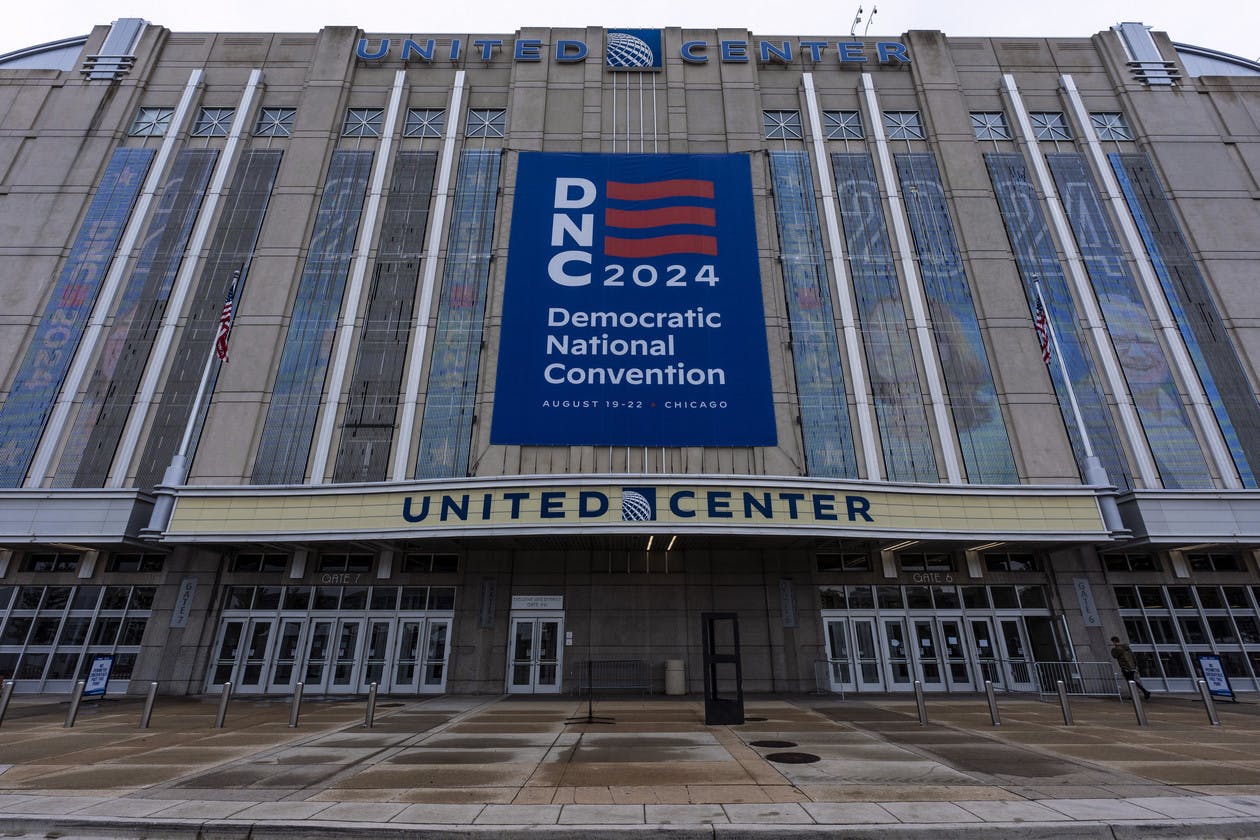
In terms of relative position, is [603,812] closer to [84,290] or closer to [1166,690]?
[1166,690]

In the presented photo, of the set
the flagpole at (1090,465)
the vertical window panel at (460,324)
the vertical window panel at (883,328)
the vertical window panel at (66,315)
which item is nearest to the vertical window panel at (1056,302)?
the flagpole at (1090,465)

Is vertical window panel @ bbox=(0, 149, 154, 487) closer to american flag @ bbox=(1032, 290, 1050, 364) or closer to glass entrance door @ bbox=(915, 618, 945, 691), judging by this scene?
glass entrance door @ bbox=(915, 618, 945, 691)

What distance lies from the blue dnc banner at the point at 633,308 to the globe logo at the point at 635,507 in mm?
3540

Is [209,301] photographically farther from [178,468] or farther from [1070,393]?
[1070,393]

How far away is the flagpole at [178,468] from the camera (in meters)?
21.0

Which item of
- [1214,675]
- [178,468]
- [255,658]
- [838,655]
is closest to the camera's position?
[1214,675]

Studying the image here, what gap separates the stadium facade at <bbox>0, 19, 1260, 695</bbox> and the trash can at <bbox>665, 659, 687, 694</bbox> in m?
0.65

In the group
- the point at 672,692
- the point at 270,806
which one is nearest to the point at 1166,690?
the point at 672,692

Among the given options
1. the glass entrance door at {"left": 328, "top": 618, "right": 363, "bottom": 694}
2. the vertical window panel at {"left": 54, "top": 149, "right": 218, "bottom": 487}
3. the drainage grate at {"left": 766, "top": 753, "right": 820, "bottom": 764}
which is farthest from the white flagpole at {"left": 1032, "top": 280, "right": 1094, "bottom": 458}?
the vertical window panel at {"left": 54, "top": 149, "right": 218, "bottom": 487}

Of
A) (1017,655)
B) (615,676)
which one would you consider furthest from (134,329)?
(1017,655)

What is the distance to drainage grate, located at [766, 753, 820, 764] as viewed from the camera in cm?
1087

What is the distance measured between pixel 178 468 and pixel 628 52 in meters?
28.3

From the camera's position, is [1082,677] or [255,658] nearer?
[1082,677]

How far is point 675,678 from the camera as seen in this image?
21.0m
